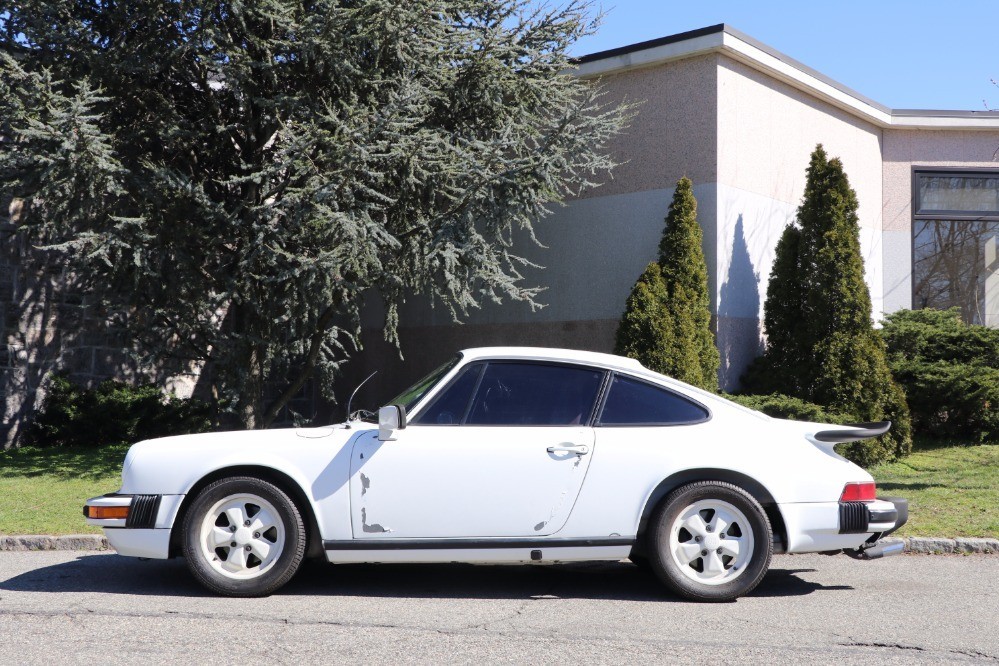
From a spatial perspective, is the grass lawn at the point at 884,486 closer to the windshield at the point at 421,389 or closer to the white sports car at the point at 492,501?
the white sports car at the point at 492,501

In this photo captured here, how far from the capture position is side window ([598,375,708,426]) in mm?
5742

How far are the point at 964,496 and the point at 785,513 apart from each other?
395 cm

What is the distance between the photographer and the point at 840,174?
11781 millimetres

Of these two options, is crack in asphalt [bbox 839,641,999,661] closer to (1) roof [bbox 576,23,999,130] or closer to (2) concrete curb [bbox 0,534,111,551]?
(2) concrete curb [bbox 0,534,111,551]

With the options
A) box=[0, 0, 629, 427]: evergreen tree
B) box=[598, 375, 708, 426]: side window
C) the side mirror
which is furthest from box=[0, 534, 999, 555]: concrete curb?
box=[0, 0, 629, 427]: evergreen tree

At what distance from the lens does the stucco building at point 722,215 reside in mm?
12438

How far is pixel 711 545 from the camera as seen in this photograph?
5.51m

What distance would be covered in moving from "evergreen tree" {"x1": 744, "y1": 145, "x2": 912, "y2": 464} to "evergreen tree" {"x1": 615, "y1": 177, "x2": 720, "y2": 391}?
0.95 m

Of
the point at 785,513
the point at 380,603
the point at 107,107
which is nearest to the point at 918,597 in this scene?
the point at 785,513

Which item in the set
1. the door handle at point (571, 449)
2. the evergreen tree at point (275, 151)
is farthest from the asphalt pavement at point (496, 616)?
the evergreen tree at point (275, 151)

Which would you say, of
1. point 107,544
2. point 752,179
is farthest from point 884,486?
point 107,544

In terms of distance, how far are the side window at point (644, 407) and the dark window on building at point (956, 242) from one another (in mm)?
11216

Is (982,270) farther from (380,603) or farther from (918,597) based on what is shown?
(380,603)

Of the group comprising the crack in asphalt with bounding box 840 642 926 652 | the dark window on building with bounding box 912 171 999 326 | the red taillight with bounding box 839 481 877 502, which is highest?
the dark window on building with bounding box 912 171 999 326
